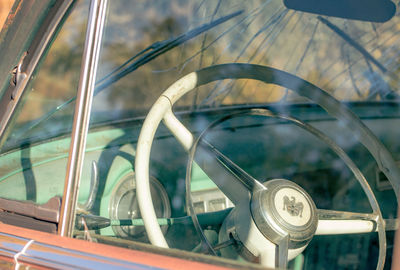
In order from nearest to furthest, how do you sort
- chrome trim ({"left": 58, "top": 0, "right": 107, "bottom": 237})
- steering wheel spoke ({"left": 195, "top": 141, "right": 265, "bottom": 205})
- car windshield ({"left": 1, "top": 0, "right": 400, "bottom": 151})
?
1. chrome trim ({"left": 58, "top": 0, "right": 107, "bottom": 237})
2. steering wheel spoke ({"left": 195, "top": 141, "right": 265, "bottom": 205})
3. car windshield ({"left": 1, "top": 0, "right": 400, "bottom": 151})

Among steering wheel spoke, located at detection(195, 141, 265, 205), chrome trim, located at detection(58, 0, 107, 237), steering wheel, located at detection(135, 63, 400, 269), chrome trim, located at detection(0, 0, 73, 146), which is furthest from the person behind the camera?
steering wheel spoke, located at detection(195, 141, 265, 205)

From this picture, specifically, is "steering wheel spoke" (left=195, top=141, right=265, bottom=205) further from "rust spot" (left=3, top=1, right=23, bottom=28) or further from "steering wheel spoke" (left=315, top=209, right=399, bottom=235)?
"rust spot" (left=3, top=1, right=23, bottom=28)

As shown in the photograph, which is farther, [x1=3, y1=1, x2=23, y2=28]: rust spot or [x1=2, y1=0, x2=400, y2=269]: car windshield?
[x1=2, y1=0, x2=400, y2=269]: car windshield

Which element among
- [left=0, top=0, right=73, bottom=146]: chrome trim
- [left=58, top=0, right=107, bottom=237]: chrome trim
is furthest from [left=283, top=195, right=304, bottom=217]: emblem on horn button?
[left=0, top=0, right=73, bottom=146]: chrome trim

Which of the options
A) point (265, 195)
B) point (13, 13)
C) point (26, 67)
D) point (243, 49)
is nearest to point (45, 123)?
point (26, 67)

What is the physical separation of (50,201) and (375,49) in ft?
5.46

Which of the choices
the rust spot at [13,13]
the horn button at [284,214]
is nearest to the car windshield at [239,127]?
the horn button at [284,214]

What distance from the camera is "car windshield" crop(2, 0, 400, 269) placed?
137 centimetres

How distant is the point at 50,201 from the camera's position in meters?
1.12

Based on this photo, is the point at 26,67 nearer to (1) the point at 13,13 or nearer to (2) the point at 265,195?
(1) the point at 13,13

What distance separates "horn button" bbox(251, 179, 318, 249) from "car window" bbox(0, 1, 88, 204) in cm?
62

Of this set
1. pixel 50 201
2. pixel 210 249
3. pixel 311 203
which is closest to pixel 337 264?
pixel 311 203

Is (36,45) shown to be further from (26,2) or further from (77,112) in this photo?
(77,112)

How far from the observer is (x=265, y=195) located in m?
1.38
